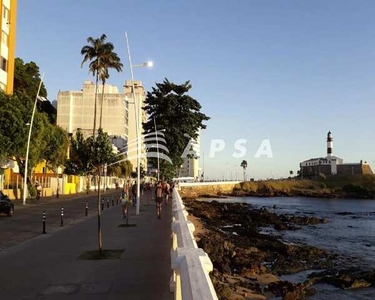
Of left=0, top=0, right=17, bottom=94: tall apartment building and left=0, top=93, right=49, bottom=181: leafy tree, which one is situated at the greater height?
left=0, top=0, right=17, bottom=94: tall apartment building

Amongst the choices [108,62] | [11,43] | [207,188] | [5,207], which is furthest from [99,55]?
[207,188]

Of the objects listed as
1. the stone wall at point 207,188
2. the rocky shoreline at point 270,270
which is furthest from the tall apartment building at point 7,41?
the stone wall at point 207,188

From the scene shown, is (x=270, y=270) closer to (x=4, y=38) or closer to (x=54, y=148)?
(x=54, y=148)

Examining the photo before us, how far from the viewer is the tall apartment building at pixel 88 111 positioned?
329ft

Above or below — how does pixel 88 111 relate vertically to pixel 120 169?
above

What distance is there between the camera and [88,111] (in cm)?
10188

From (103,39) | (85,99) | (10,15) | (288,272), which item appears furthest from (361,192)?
(288,272)

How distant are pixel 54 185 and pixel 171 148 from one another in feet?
51.9

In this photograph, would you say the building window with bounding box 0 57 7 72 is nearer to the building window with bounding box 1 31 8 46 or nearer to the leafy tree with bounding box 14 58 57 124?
the building window with bounding box 1 31 8 46

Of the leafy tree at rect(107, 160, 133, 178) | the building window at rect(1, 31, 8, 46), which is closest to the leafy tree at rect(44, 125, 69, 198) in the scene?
the building window at rect(1, 31, 8, 46)

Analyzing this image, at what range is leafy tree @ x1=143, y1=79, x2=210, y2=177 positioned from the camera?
42125 millimetres

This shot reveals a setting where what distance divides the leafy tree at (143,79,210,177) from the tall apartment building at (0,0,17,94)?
1371 centimetres

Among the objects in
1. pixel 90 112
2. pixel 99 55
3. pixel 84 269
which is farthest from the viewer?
pixel 90 112

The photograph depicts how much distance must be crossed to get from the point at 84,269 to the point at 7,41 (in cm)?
3787
